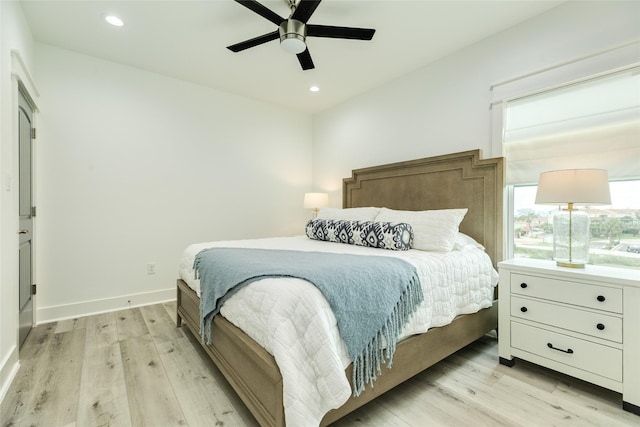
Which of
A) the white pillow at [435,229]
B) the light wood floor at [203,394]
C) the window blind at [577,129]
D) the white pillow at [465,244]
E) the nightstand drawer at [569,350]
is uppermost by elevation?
the window blind at [577,129]

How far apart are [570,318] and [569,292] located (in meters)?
0.15

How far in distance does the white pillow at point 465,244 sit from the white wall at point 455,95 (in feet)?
2.64

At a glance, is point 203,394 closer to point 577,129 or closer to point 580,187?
point 580,187

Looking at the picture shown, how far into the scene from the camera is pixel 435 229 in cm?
227

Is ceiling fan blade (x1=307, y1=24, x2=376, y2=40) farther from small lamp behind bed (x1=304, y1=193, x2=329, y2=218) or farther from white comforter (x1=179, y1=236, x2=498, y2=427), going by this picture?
small lamp behind bed (x1=304, y1=193, x2=329, y2=218)

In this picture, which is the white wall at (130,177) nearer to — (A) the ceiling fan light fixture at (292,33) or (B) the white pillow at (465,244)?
(A) the ceiling fan light fixture at (292,33)

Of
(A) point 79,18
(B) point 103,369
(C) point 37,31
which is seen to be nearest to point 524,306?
(B) point 103,369

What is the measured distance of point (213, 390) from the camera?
1683mm

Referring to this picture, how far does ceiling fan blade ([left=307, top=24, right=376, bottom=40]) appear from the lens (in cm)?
198

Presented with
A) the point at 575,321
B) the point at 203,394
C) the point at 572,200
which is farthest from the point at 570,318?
the point at 203,394

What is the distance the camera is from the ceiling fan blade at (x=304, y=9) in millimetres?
1745

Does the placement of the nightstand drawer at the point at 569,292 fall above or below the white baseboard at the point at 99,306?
above

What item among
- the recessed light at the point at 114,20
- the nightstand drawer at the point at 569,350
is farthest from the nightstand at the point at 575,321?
the recessed light at the point at 114,20

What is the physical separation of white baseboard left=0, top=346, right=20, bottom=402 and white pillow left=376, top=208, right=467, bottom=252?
2.70 metres
